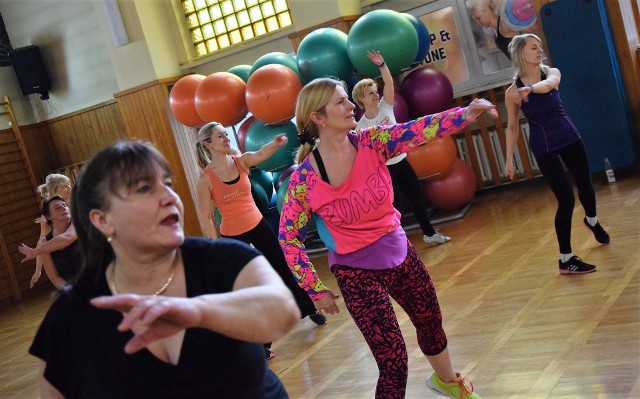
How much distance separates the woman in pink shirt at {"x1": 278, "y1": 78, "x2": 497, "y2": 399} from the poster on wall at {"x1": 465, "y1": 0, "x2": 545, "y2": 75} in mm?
4912

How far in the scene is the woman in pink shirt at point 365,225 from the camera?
2738mm

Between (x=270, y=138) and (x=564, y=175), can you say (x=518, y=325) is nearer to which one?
(x=564, y=175)

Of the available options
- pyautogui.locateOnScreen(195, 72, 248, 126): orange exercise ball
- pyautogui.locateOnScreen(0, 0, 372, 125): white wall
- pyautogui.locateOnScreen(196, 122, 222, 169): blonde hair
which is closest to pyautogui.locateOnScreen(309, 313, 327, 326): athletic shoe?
pyautogui.locateOnScreen(196, 122, 222, 169): blonde hair

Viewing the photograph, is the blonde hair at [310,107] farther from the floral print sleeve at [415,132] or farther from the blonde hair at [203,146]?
the blonde hair at [203,146]

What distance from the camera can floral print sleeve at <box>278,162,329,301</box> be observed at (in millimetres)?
2932

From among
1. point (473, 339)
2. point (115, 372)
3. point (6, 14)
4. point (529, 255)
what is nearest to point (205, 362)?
point (115, 372)

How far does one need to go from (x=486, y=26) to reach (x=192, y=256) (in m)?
6.69

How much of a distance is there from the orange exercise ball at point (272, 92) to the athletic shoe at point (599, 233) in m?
2.98

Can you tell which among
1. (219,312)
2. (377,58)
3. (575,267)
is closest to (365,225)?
(219,312)

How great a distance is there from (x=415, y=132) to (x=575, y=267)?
2.21 m

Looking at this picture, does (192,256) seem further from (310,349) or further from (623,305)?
(310,349)

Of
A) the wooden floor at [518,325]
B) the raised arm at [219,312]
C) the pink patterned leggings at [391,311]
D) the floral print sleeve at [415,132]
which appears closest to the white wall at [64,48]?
the wooden floor at [518,325]

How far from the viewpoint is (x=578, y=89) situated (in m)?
7.01

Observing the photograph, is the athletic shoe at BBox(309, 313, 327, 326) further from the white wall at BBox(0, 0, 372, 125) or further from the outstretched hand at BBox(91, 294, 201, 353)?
the outstretched hand at BBox(91, 294, 201, 353)
